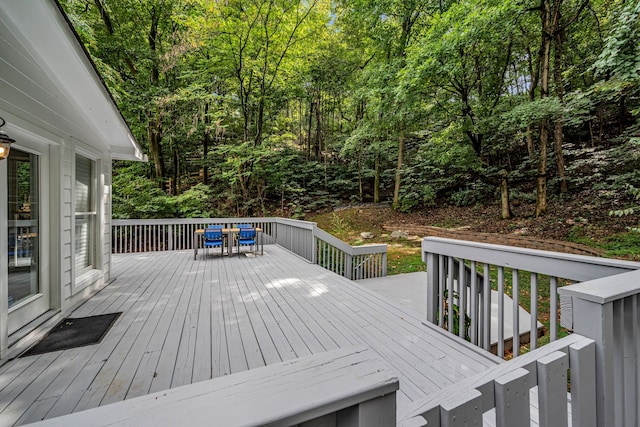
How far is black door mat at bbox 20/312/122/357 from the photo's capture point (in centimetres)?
256

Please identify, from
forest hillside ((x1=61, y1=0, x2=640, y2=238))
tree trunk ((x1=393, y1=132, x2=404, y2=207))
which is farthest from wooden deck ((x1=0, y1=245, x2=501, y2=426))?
tree trunk ((x1=393, y1=132, x2=404, y2=207))

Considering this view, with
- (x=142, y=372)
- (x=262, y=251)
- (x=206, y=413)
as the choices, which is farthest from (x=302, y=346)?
(x=262, y=251)

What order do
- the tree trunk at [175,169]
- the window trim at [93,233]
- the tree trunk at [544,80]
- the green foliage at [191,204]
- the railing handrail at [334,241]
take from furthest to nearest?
1. the tree trunk at [175,169]
2. the green foliage at [191,204]
3. the tree trunk at [544,80]
4. the railing handrail at [334,241]
5. the window trim at [93,233]

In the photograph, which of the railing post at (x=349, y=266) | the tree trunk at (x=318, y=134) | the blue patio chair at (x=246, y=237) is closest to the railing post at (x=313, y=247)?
the railing post at (x=349, y=266)

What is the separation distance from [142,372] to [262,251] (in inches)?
182

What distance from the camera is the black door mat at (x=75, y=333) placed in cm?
256

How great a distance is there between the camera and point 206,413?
1.63 feet

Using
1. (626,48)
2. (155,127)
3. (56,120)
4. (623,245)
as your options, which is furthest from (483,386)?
(155,127)

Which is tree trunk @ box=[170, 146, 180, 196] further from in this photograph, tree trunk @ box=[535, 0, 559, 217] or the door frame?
tree trunk @ box=[535, 0, 559, 217]

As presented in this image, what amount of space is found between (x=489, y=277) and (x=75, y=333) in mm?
4029

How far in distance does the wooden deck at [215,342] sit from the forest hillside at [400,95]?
19.7 ft

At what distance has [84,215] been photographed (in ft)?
13.3

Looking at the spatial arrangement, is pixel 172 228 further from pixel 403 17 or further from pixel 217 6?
pixel 403 17

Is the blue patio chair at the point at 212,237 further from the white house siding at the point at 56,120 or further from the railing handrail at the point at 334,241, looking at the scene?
the railing handrail at the point at 334,241
